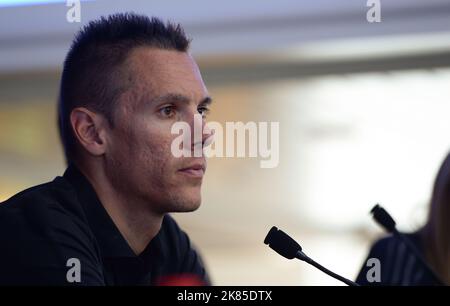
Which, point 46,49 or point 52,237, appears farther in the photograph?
point 46,49

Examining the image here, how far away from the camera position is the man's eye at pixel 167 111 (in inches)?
44.1

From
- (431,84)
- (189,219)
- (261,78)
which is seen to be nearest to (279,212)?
(189,219)

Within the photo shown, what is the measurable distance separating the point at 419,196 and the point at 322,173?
0.25 m

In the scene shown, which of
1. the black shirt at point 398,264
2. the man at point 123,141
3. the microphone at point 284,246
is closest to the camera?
the microphone at point 284,246

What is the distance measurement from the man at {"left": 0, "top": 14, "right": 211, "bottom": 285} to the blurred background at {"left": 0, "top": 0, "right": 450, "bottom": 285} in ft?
0.58

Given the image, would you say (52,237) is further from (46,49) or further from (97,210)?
(46,49)

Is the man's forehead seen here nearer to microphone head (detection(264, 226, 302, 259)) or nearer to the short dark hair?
the short dark hair

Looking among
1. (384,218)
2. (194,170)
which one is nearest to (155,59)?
(194,170)

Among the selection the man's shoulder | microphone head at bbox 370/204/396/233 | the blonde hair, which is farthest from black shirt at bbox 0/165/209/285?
the blonde hair

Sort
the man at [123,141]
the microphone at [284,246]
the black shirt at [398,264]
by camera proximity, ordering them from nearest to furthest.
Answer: the microphone at [284,246] → the man at [123,141] → the black shirt at [398,264]

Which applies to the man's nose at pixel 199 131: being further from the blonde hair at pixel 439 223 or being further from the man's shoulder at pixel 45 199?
the blonde hair at pixel 439 223

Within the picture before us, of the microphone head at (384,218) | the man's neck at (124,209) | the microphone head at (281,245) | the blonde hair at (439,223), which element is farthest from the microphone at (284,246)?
the blonde hair at (439,223)

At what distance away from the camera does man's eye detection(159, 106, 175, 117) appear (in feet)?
3.68

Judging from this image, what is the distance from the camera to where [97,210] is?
1123 millimetres
